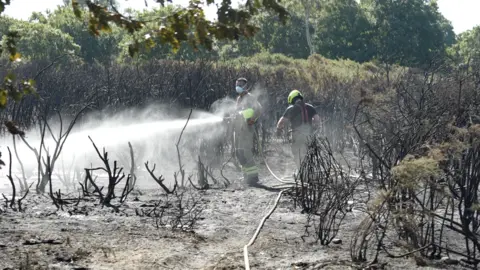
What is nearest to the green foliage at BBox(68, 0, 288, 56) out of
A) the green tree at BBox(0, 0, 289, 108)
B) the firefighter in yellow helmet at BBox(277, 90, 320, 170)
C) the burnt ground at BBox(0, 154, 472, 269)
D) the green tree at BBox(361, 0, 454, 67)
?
the green tree at BBox(0, 0, 289, 108)

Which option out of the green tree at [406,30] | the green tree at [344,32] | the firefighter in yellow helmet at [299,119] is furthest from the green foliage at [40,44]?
the green tree at [344,32]

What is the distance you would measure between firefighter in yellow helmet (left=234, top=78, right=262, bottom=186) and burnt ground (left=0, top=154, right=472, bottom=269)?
3197mm

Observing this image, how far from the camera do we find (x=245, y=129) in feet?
41.0

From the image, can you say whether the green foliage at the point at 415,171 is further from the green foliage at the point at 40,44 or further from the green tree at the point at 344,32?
the green tree at the point at 344,32

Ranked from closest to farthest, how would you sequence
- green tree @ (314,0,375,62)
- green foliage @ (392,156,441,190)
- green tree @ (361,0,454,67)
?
green foliage @ (392,156,441,190)
green tree @ (361,0,454,67)
green tree @ (314,0,375,62)

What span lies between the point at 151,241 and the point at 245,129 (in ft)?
18.9

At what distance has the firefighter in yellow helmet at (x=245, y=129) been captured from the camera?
40.4ft

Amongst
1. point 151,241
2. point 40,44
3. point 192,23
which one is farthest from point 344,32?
point 192,23

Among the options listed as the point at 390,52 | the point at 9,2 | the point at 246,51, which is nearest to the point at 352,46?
the point at 390,52

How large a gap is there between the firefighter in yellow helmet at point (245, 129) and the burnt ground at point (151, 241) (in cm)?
320

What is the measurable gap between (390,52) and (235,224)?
4468cm

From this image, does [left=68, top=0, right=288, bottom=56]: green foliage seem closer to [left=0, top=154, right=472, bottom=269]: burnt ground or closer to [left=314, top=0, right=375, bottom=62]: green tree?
[left=0, top=154, right=472, bottom=269]: burnt ground

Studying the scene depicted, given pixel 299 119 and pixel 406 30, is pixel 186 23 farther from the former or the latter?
pixel 406 30

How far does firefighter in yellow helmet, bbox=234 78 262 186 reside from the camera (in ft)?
40.4
